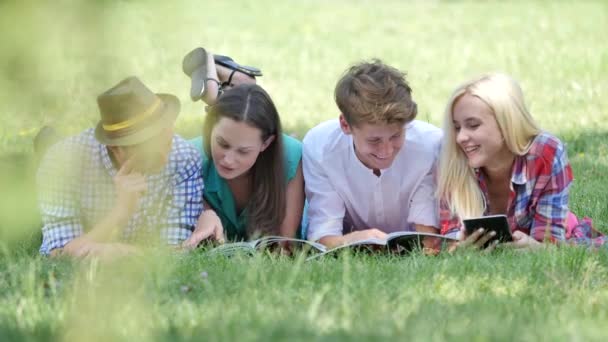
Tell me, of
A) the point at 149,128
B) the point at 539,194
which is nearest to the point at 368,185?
the point at 539,194

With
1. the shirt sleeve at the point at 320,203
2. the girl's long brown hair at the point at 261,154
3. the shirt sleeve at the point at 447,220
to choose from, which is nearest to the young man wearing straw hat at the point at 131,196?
the girl's long brown hair at the point at 261,154

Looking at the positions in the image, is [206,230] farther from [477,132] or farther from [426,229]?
[477,132]

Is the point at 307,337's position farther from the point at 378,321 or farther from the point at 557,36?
the point at 557,36

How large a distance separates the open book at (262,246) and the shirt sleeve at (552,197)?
3.37 feet

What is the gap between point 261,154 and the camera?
4777 millimetres

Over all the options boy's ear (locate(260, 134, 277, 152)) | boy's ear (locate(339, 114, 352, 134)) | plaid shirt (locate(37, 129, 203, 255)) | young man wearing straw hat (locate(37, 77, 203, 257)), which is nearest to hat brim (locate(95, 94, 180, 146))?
young man wearing straw hat (locate(37, 77, 203, 257))

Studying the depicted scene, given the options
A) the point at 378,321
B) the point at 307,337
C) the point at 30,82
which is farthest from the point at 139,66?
the point at 378,321

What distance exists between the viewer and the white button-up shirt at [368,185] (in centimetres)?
462

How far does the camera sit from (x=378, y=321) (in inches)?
102

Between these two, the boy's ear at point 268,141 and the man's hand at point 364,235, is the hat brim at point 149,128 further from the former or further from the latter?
the man's hand at point 364,235

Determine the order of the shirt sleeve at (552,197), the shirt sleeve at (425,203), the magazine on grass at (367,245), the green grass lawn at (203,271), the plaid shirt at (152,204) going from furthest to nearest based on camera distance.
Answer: the shirt sleeve at (425,203), the shirt sleeve at (552,197), the plaid shirt at (152,204), the magazine on grass at (367,245), the green grass lawn at (203,271)

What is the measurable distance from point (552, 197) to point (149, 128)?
196cm

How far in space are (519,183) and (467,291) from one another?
1307mm

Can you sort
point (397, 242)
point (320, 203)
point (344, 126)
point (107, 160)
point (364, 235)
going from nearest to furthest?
point (397, 242)
point (107, 160)
point (364, 235)
point (344, 126)
point (320, 203)
